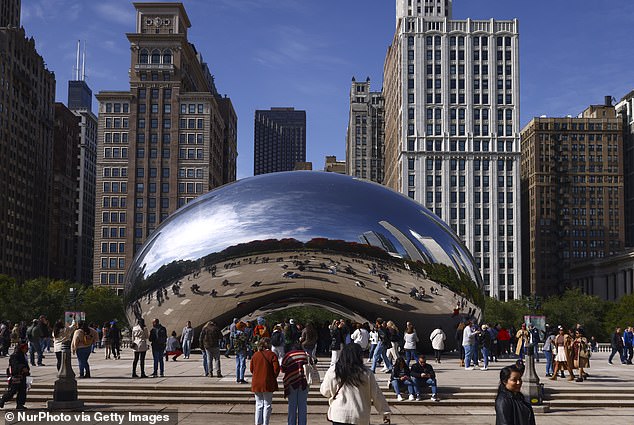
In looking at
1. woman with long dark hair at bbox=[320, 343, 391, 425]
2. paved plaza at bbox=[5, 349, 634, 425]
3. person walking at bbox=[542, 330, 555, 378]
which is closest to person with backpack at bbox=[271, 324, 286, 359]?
paved plaza at bbox=[5, 349, 634, 425]

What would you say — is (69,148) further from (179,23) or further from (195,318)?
(195,318)

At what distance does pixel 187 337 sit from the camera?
84.6 ft

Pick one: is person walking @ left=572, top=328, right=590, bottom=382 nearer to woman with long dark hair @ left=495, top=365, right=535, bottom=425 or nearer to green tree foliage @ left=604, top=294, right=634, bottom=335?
woman with long dark hair @ left=495, top=365, right=535, bottom=425

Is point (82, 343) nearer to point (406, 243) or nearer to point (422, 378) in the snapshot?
point (422, 378)

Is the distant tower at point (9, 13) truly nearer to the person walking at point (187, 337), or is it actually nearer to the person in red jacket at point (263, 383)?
the person walking at point (187, 337)

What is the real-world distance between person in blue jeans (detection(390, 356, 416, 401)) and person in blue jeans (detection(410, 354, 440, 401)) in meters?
0.09

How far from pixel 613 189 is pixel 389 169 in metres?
42.3

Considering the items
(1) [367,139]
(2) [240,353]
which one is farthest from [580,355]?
(1) [367,139]

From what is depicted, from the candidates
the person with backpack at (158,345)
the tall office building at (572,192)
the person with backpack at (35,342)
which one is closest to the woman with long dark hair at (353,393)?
the person with backpack at (158,345)

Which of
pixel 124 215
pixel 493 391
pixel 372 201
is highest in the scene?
pixel 124 215

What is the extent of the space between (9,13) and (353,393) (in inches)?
5737

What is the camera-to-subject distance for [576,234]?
470 feet

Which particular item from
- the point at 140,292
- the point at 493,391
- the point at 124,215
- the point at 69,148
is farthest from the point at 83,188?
the point at 493,391

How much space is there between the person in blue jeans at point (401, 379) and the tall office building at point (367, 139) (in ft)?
502
